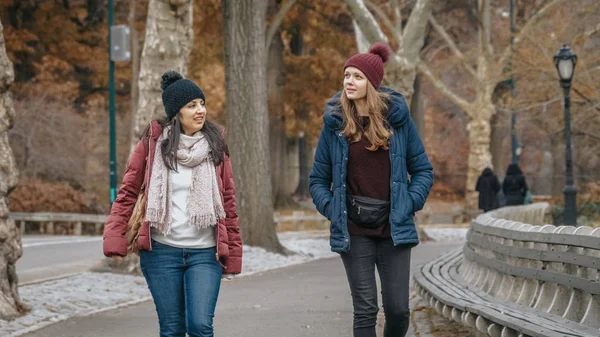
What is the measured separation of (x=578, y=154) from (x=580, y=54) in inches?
598

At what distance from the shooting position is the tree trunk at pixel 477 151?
40.1 metres

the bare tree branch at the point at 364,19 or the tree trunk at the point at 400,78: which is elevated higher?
the bare tree branch at the point at 364,19

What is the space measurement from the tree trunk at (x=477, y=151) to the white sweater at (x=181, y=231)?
111ft

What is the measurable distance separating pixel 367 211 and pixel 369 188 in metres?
0.14

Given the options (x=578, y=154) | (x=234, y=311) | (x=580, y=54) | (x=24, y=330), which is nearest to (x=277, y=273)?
(x=234, y=311)

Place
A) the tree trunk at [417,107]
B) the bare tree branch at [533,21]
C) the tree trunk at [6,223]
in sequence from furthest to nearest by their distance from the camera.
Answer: the tree trunk at [417,107] → the bare tree branch at [533,21] → the tree trunk at [6,223]

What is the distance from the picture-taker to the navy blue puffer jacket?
6590 millimetres

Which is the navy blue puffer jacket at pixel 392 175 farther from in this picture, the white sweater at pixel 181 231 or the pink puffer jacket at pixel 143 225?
the white sweater at pixel 181 231

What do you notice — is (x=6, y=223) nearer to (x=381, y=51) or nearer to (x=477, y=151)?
(x=381, y=51)

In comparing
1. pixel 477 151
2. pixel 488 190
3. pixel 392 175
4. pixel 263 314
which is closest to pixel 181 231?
pixel 392 175

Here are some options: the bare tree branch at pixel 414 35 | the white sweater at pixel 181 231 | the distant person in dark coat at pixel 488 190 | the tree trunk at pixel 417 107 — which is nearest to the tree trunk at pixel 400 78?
the bare tree branch at pixel 414 35

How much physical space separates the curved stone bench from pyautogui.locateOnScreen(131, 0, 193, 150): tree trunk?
18.5 feet

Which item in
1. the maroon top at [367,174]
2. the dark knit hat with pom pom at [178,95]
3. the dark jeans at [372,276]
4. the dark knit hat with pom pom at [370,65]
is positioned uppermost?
the dark knit hat with pom pom at [370,65]

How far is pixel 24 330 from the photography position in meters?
10.5
